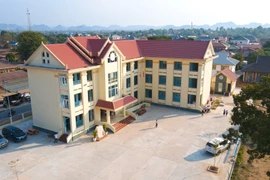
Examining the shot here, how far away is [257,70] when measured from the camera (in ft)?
178

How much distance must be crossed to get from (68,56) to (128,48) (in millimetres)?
12104

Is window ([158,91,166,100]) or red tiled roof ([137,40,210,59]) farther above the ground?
red tiled roof ([137,40,210,59])

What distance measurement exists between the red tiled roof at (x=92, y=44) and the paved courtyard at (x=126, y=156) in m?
10.7

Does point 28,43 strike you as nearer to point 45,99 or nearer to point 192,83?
point 45,99

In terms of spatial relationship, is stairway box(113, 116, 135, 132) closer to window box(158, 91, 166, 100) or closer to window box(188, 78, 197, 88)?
window box(158, 91, 166, 100)

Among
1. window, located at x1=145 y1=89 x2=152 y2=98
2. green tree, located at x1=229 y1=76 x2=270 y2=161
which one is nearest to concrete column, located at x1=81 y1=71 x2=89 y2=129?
window, located at x1=145 y1=89 x2=152 y2=98

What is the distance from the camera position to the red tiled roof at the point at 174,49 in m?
34.2

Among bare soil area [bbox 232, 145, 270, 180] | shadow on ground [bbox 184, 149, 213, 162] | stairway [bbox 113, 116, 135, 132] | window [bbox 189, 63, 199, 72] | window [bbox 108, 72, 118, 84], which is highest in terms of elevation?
window [bbox 189, 63, 199, 72]

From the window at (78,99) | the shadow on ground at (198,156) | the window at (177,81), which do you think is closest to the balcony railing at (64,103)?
the window at (78,99)

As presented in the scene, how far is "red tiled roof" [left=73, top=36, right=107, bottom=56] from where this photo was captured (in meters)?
29.0

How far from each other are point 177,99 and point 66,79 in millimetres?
18410

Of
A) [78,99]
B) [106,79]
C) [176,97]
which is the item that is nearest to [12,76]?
[78,99]

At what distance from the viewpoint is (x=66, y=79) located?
82.3 feet

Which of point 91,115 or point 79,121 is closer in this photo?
point 79,121
